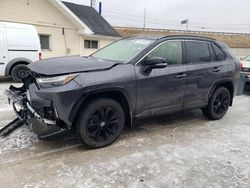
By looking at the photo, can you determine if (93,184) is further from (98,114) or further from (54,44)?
(54,44)

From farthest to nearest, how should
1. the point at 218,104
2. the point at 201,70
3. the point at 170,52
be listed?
the point at 218,104, the point at 201,70, the point at 170,52

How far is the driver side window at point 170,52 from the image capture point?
4105 millimetres

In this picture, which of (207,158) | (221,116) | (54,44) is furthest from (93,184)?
(54,44)

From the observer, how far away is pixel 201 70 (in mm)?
4648

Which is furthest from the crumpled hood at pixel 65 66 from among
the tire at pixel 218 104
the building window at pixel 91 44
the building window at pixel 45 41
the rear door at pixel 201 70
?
the building window at pixel 91 44

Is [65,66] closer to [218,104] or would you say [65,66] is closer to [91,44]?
[218,104]

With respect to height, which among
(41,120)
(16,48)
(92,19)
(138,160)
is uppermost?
(92,19)

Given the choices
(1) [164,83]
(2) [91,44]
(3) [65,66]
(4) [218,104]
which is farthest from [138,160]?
(2) [91,44]

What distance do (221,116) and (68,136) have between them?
340 centimetres

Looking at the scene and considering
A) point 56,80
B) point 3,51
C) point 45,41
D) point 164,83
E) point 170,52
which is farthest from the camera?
point 45,41

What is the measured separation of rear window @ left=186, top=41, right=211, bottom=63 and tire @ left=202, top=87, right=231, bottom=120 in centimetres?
80

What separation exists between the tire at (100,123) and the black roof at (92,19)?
1252cm

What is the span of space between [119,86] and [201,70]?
1.94 meters

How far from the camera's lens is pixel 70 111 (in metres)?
3.23
